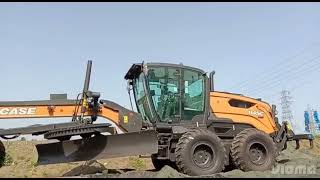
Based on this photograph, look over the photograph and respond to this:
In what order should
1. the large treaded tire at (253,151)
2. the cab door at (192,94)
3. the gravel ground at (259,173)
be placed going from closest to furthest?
the gravel ground at (259,173)
the large treaded tire at (253,151)
the cab door at (192,94)

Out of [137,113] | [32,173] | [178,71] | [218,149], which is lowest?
[32,173]

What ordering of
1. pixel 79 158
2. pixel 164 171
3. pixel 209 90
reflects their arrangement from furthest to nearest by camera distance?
pixel 209 90 < pixel 79 158 < pixel 164 171

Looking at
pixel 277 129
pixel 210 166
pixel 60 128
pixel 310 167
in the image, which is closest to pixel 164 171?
pixel 210 166

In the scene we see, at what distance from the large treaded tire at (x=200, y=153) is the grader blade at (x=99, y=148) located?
665 mm

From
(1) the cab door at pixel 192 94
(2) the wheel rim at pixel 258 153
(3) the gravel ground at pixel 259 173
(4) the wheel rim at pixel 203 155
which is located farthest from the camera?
(1) the cab door at pixel 192 94

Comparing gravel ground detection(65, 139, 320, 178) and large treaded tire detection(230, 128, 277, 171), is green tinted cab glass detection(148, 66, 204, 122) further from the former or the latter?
gravel ground detection(65, 139, 320, 178)

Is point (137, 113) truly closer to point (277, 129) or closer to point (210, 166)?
point (210, 166)

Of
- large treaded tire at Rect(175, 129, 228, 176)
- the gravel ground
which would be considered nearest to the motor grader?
large treaded tire at Rect(175, 129, 228, 176)

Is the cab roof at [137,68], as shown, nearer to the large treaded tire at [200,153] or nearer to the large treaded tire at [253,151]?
the large treaded tire at [200,153]

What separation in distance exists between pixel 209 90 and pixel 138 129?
2.32 meters

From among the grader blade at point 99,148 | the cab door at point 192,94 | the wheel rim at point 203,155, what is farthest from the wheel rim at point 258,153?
the grader blade at point 99,148

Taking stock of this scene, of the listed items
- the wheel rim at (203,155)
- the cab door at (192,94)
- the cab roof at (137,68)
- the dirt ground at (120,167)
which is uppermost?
the cab roof at (137,68)

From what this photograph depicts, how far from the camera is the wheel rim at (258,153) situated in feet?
38.0

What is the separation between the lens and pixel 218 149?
36.0 ft
